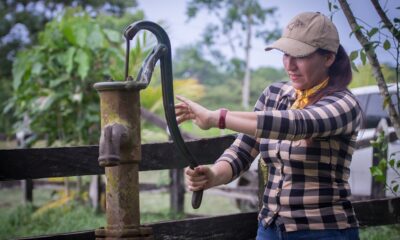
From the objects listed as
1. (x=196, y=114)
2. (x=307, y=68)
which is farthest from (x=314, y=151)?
(x=196, y=114)

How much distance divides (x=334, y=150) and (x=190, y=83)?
6655 millimetres

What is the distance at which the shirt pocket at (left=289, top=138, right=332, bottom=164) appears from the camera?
1.91 m

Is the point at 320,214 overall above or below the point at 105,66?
below

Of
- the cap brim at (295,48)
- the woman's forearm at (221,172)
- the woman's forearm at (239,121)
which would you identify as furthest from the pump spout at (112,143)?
the cap brim at (295,48)

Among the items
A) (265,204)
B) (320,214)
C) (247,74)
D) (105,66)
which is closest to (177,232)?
(265,204)

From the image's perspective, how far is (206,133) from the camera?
1063cm

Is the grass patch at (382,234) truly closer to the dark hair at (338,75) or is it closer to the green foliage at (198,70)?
the dark hair at (338,75)

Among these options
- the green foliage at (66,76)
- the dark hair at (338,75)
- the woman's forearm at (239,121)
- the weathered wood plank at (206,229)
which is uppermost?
the green foliage at (66,76)

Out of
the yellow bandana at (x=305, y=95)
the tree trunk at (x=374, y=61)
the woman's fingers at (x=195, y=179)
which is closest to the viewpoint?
the woman's fingers at (x=195, y=179)

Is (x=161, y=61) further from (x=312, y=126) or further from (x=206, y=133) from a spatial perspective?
(x=206, y=133)

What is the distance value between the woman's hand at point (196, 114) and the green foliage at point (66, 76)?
4781mm

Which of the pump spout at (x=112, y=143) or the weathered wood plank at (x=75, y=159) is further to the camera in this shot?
the weathered wood plank at (x=75, y=159)

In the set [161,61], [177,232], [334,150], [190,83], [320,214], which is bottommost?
[177,232]

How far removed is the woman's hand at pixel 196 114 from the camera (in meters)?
1.58
